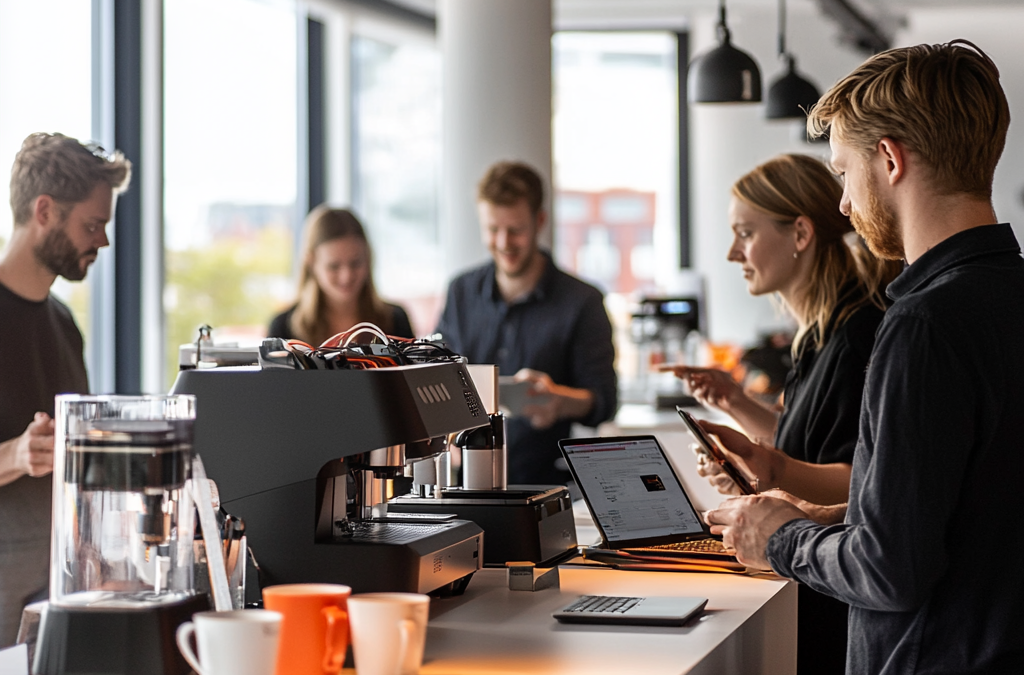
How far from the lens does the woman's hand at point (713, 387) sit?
2846mm

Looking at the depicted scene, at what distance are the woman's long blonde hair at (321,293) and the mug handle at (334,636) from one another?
2.53 m

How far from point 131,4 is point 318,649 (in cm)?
458

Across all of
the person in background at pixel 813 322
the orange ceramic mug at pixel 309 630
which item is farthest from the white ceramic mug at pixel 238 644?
the person in background at pixel 813 322

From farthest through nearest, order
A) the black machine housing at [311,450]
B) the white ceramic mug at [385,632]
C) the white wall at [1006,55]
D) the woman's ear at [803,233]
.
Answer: the white wall at [1006,55]
the woman's ear at [803,233]
the black machine housing at [311,450]
the white ceramic mug at [385,632]

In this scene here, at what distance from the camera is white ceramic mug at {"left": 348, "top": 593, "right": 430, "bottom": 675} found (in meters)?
1.33

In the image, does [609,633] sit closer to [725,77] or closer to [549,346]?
[549,346]

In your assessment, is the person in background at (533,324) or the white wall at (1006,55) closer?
Result: the person in background at (533,324)

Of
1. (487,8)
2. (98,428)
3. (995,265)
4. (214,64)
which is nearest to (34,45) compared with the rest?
(214,64)

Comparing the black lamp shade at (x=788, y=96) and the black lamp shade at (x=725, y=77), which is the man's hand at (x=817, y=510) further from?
the black lamp shade at (x=788, y=96)

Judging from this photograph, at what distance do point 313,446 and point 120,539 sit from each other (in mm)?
310

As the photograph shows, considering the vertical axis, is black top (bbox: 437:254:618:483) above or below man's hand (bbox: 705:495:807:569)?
above

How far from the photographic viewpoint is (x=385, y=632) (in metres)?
1.33

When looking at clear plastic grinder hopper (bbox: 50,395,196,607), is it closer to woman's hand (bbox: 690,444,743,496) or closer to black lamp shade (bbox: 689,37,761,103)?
woman's hand (bbox: 690,444,743,496)

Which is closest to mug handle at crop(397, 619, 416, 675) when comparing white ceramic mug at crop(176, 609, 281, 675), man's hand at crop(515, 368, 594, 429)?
white ceramic mug at crop(176, 609, 281, 675)
